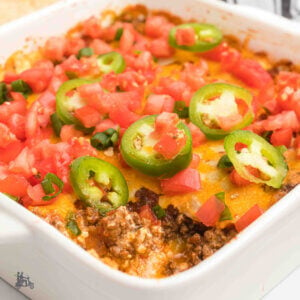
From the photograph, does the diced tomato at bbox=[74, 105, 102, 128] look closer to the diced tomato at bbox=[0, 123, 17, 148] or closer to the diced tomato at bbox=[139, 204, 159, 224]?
the diced tomato at bbox=[0, 123, 17, 148]

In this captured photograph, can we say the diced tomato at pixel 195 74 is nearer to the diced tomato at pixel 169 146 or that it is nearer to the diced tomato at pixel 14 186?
the diced tomato at pixel 169 146

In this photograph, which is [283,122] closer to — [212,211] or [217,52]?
[212,211]

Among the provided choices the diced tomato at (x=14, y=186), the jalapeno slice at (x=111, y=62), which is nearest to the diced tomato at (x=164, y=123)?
the diced tomato at (x=14, y=186)

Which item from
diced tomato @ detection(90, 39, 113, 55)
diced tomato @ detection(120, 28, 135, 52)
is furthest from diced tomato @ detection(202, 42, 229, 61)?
diced tomato @ detection(90, 39, 113, 55)

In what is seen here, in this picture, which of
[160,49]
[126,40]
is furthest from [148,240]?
[126,40]

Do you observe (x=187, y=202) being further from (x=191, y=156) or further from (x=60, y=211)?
(x=60, y=211)

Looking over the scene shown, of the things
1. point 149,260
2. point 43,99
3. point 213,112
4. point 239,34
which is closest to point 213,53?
point 239,34
